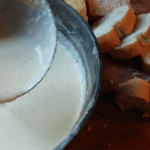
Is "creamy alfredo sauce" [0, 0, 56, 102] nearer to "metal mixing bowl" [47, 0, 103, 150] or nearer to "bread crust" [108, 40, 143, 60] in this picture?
"metal mixing bowl" [47, 0, 103, 150]

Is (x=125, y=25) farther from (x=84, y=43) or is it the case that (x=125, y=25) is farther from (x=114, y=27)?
(x=84, y=43)

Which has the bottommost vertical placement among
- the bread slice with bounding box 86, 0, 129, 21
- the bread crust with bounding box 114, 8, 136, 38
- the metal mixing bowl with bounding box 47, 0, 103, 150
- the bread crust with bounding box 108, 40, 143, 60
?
the bread crust with bounding box 108, 40, 143, 60

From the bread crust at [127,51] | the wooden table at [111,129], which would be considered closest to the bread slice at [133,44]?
the bread crust at [127,51]

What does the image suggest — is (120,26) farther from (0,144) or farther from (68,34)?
(0,144)

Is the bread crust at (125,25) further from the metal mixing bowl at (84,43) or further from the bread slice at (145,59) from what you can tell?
the metal mixing bowl at (84,43)

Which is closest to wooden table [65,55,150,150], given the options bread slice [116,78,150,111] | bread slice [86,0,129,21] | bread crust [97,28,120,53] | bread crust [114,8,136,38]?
bread slice [116,78,150,111]
